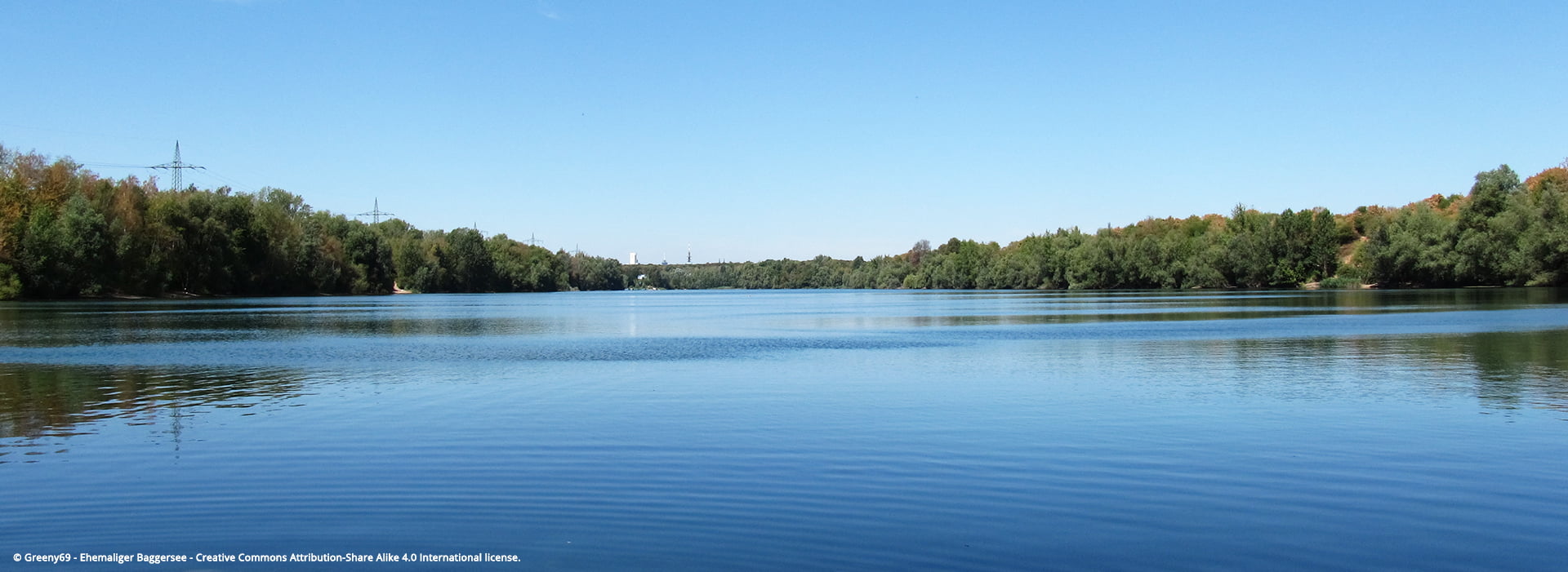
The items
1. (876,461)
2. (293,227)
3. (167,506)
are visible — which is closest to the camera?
(167,506)

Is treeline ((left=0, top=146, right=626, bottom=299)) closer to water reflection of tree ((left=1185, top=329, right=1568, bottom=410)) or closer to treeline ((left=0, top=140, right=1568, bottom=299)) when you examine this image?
treeline ((left=0, top=140, right=1568, bottom=299))

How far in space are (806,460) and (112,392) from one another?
1437cm

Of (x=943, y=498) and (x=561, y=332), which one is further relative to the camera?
(x=561, y=332)

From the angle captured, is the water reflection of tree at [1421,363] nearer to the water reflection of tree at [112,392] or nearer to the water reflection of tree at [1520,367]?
the water reflection of tree at [1520,367]

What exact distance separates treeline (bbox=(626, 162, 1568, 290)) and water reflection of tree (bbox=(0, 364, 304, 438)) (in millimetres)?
92513

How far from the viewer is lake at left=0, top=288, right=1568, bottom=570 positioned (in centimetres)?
854

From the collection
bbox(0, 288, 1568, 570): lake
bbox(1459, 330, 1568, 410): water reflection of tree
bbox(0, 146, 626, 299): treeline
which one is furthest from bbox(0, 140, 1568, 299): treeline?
bbox(0, 288, 1568, 570): lake

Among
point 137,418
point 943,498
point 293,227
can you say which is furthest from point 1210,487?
point 293,227

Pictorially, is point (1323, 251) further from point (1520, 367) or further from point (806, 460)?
point (806, 460)

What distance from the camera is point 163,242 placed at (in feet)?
313

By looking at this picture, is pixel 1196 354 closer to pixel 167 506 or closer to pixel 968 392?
pixel 968 392

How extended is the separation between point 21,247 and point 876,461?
298ft

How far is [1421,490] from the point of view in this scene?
34.4 feet

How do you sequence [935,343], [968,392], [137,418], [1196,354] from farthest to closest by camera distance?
[935,343], [1196,354], [968,392], [137,418]
